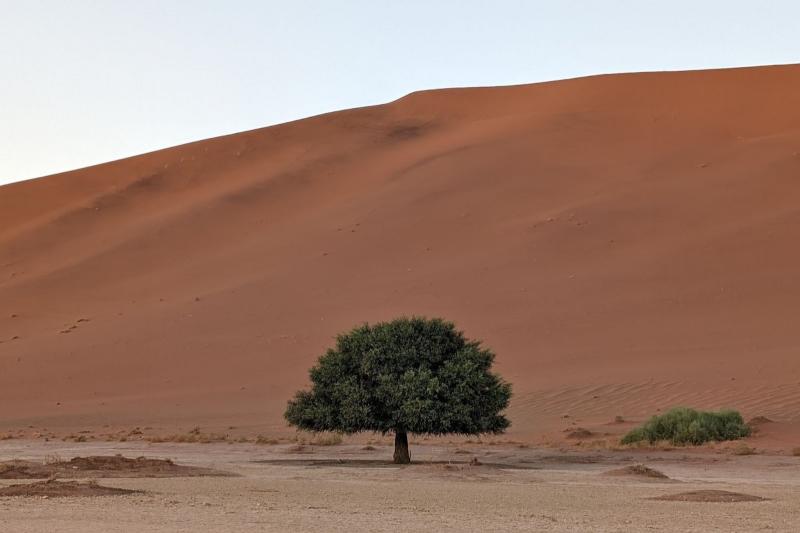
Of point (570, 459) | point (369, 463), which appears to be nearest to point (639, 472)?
point (570, 459)

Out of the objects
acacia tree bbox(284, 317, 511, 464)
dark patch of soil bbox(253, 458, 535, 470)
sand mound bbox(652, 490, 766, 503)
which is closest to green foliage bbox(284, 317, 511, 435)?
acacia tree bbox(284, 317, 511, 464)

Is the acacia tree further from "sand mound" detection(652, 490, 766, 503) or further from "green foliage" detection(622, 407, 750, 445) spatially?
"sand mound" detection(652, 490, 766, 503)

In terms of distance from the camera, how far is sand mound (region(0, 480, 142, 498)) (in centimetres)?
1596

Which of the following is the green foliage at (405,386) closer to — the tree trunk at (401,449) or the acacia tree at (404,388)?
the acacia tree at (404,388)

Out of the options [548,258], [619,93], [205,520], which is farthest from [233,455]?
[619,93]

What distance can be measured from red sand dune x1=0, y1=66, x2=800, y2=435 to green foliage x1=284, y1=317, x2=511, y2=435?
7.54 m

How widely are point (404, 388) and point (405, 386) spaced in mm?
43

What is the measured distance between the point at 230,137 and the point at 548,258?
1165 inches

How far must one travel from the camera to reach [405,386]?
76.3 ft

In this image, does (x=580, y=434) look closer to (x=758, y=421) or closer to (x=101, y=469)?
(x=758, y=421)

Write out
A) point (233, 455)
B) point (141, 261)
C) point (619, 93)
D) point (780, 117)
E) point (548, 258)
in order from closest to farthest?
point (233, 455), point (548, 258), point (141, 261), point (780, 117), point (619, 93)

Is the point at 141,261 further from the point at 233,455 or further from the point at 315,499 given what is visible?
the point at 315,499

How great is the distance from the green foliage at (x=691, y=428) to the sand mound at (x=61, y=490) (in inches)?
549

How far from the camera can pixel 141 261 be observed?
55.1 metres
